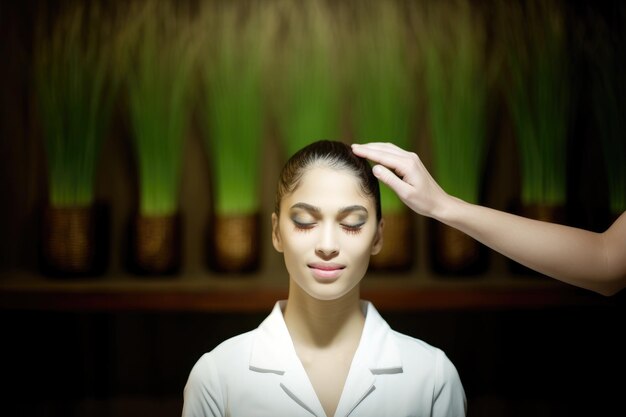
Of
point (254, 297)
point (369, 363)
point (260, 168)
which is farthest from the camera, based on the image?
point (260, 168)

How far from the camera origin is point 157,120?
1.97 metres

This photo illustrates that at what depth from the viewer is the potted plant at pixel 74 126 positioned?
1.89 m

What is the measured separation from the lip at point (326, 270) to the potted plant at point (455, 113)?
71cm

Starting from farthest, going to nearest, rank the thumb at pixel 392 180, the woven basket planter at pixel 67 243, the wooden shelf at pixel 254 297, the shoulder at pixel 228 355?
the woven basket planter at pixel 67 243 → the wooden shelf at pixel 254 297 → the shoulder at pixel 228 355 → the thumb at pixel 392 180

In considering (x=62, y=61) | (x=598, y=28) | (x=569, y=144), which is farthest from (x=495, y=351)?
(x=62, y=61)

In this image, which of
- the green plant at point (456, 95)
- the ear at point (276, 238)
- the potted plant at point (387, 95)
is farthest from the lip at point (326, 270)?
the green plant at point (456, 95)

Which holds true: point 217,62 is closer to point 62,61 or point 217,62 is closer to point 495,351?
point 62,61

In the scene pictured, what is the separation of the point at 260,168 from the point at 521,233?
1.00 metres

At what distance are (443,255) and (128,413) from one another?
106cm

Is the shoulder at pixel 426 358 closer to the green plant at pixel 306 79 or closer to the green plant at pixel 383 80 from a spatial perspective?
the green plant at pixel 383 80

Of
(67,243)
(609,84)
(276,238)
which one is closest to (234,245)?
(67,243)

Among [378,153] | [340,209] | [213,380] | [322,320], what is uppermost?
[378,153]

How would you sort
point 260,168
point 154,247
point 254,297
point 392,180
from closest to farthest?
point 392,180 → point 254,297 → point 154,247 → point 260,168

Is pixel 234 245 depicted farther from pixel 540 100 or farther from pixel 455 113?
pixel 540 100
